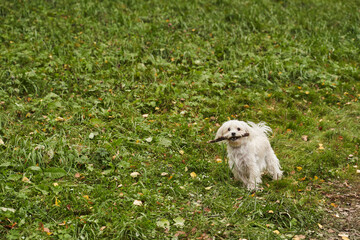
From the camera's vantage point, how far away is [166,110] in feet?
24.6

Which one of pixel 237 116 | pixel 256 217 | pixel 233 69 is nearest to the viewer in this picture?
pixel 256 217

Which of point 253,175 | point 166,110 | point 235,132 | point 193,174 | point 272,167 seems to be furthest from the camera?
point 166,110

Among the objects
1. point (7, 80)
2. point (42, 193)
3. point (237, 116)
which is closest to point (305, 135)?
point (237, 116)

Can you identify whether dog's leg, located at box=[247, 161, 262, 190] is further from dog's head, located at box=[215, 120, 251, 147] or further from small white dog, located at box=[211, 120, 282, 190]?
dog's head, located at box=[215, 120, 251, 147]

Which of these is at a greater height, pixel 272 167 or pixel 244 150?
pixel 244 150

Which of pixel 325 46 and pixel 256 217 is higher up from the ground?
pixel 325 46

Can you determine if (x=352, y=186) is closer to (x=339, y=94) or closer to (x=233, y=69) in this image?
(x=339, y=94)

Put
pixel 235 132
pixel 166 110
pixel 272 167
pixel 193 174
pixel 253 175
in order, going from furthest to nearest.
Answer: pixel 166 110
pixel 272 167
pixel 193 174
pixel 253 175
pixel 235 132

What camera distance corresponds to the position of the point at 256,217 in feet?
15.0

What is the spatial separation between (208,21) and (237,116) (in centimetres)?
433

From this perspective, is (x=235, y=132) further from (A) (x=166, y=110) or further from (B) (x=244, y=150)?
(A) (x=166, y=110)

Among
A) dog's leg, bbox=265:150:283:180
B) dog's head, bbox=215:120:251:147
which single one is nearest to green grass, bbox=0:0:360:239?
dog's leg, bbox=265:150:283:180

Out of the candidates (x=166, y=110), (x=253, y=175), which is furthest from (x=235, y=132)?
(x=166, y=110)

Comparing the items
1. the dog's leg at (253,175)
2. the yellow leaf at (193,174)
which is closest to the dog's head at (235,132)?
the dog's leg at (253,175)
